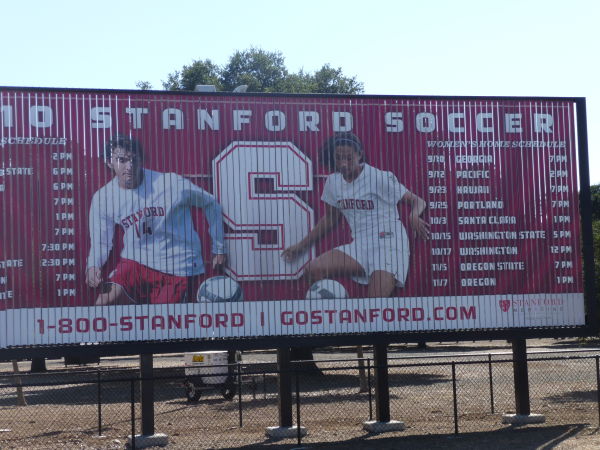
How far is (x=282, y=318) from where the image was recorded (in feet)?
48.4

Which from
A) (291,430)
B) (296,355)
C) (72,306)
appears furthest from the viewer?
(296,355)

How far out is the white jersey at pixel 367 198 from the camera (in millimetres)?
15188

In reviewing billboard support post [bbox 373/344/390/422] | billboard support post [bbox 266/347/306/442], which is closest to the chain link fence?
billboard support post [bbox 266/347/306/442]

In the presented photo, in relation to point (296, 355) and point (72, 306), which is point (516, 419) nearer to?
point (72, 306)

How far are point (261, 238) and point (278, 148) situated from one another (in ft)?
4.94

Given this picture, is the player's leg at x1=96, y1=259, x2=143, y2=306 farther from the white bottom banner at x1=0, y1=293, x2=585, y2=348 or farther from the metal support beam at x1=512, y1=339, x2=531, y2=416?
the metal support beam at x1=512, y1=339, x2=531, y2=416

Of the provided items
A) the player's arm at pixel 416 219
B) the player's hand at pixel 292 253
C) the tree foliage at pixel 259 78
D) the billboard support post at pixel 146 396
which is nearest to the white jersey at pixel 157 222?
the player's hand at pixel 292 253

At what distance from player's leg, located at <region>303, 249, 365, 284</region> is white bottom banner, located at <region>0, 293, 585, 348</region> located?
0.42 m

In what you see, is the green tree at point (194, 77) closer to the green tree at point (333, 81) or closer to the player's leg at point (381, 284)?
the green tree at point (333, 81)

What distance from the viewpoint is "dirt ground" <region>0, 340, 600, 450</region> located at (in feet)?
50.9

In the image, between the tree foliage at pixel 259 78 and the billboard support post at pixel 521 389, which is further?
the tree foliage at pixel 259 78

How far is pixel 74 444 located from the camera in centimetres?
1611

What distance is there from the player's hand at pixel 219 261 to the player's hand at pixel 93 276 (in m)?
1.80

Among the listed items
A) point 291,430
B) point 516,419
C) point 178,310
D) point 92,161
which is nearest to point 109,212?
point 92,161
